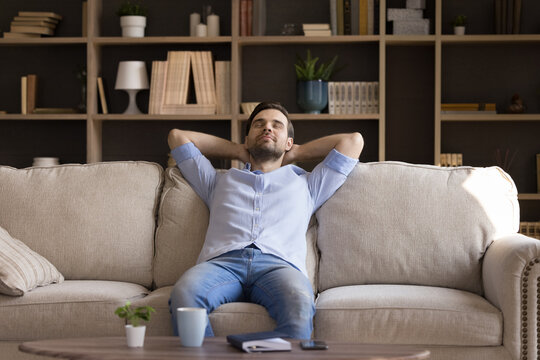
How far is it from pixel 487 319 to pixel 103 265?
1.44 m

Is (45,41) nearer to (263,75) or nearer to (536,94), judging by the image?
(263,75)

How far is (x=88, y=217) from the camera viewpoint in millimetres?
2871

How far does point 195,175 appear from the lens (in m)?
2.90

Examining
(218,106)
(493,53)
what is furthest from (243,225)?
(493,53)

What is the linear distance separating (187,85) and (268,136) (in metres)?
1.88

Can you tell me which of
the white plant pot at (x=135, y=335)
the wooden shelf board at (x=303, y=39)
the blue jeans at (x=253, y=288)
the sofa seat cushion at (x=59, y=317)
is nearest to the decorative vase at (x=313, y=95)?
the wooden shelf board at (x=303, y=39)

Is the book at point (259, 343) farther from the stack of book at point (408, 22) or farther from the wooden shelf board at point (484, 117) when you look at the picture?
the stack of book at point (408, 22)

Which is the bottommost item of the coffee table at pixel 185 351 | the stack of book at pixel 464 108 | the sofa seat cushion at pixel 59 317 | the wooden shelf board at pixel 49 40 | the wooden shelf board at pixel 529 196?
the sofa seat cushion at pixel 59 317

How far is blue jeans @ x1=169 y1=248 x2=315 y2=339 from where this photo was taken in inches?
86.7

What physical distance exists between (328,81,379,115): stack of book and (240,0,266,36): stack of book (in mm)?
587

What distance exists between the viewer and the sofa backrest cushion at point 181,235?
2.79 meters

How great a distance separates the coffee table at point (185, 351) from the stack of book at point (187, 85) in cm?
293

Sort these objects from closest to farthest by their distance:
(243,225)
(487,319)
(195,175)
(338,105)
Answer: (487,319), (243,225), (195,175), (338,105)

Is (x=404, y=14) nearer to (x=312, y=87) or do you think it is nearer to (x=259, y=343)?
(x=312, y=87)
